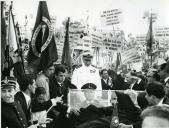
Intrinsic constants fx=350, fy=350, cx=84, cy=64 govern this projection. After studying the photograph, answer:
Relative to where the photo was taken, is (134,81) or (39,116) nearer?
(39,116)

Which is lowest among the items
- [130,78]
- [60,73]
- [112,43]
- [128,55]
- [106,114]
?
[106,114]

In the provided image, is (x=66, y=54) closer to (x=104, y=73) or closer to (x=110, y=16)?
(x=104, y=73)

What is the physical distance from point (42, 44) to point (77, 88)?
0.56 meters

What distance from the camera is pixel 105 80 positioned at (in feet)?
11.9

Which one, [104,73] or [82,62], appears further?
[104,73]

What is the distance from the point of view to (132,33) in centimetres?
375

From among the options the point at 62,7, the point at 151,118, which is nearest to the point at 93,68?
the point at 62,7

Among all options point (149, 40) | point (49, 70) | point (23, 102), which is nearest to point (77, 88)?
point (49, 70)

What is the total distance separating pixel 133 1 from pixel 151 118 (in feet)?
5.47

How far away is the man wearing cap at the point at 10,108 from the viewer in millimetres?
3129

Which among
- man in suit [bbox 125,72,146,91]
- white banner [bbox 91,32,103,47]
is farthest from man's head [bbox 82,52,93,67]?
man in suit [bbox 125,72,146,91]

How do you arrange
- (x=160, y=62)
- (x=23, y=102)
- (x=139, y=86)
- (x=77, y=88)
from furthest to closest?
(x=160, y=62) < (x=139, y=86) < (x=77, y=88) < (x=23, y=102)

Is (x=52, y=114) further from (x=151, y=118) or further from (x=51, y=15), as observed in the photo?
(x=151, y=118)

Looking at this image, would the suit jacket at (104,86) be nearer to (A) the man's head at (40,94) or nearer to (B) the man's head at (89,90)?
(B) the man's head at (89,90)
